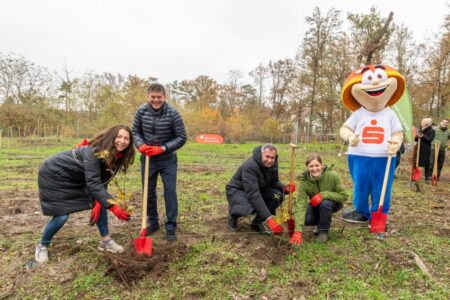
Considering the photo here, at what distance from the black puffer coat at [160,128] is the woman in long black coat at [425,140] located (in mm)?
7053

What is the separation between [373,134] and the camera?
4.30 meters

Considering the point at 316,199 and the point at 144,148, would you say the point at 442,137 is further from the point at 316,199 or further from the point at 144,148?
the point at 144,148

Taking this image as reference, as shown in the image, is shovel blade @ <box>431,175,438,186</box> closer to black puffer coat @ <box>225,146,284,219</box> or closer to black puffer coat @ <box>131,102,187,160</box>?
black puffer coat @ <box>225,146,284,219</box>

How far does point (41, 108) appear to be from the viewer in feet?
78.9

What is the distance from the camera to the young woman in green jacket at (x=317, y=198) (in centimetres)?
370

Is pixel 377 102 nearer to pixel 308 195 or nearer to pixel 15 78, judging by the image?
pixel 308 195

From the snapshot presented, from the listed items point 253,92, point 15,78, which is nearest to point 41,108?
point 15,78

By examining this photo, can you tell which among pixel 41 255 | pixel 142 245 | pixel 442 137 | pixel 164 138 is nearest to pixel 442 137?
pixel 442 137

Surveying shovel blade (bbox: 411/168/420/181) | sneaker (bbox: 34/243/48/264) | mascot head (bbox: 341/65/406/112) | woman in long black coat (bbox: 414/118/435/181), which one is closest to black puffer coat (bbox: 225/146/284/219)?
mascot head (bbox: 341/65/406/112)

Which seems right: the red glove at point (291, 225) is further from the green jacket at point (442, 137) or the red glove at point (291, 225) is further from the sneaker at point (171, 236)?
the green jacket at point (442, 137)

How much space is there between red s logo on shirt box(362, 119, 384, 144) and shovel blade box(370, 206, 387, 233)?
Answer: 94 centimetres

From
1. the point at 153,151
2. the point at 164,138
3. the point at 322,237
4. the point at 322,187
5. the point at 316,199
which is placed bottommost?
the point at 322,237

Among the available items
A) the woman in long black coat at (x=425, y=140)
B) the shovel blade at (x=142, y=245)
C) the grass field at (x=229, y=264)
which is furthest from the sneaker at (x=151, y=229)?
the woman in long black coat at (x=425, y=140)

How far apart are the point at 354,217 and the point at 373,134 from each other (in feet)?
4.22
